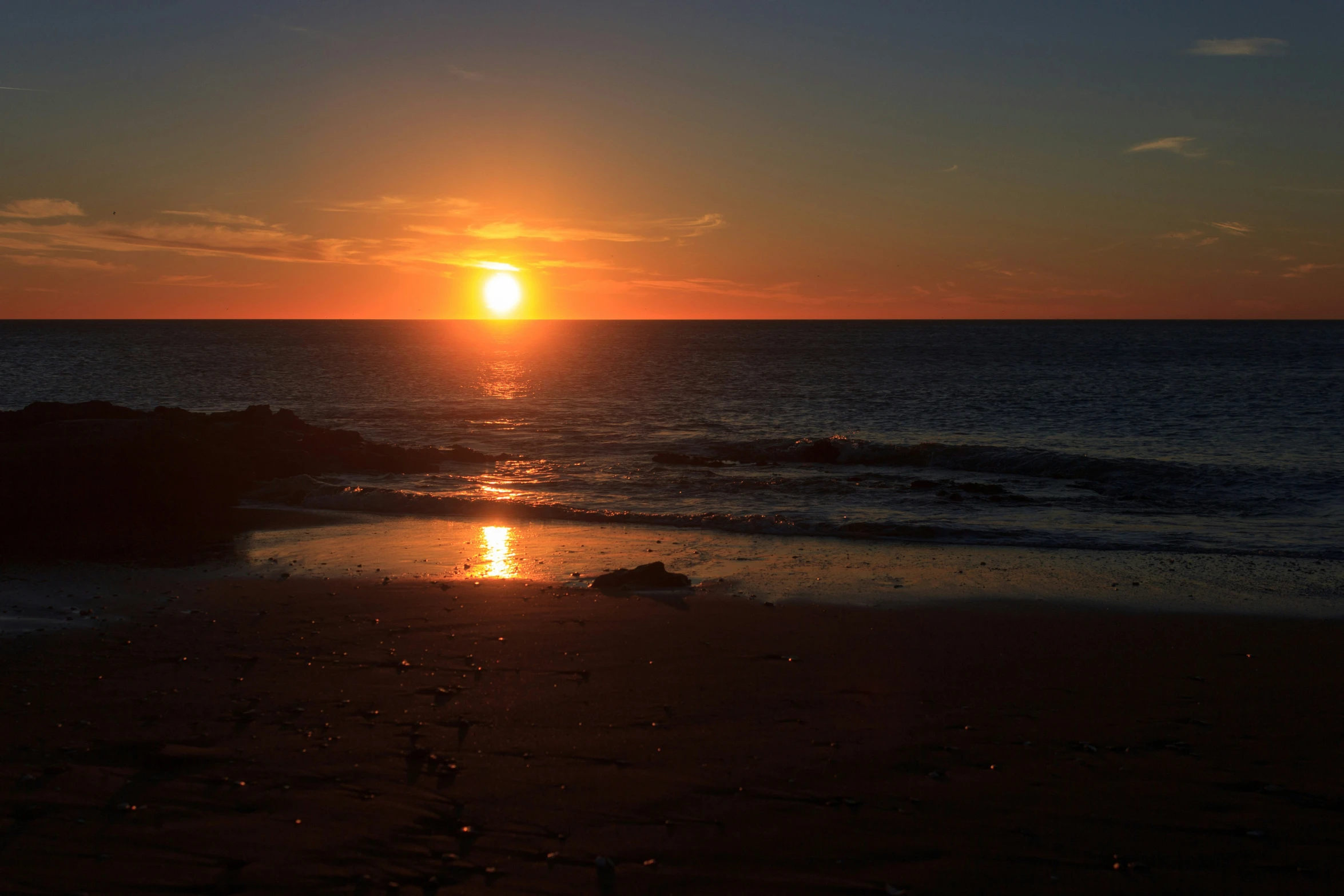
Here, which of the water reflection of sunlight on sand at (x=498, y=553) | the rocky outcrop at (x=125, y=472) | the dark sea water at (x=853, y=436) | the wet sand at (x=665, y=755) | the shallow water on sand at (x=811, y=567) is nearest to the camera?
the wet sand at (x=665, y=755)

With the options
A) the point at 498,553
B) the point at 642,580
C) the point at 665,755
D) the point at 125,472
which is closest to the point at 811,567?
the point at 642,580

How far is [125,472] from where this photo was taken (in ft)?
58.0

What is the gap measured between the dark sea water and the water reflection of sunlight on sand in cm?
200

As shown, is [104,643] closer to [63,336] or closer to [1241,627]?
[1241,627]

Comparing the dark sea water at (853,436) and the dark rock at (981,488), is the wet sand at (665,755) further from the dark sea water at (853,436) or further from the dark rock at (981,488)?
the dark rock at (981,488)

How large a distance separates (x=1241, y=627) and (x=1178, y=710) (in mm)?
3217

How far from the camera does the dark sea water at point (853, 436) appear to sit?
17609 mm

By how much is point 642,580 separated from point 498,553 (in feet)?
10.6

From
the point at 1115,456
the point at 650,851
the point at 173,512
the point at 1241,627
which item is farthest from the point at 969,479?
the point at 650,851

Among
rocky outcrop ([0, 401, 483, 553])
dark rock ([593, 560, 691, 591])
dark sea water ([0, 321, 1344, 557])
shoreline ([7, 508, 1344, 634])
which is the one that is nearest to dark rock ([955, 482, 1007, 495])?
dark sea water ([0, 321, 1344, 557])

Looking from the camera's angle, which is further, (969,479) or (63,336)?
(63,336)

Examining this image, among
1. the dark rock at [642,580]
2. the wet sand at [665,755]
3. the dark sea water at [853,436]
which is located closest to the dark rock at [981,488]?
the dark sea water at [853,436]

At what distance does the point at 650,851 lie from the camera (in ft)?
16.5

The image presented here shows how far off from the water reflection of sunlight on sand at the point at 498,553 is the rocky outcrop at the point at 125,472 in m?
4.95
